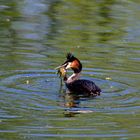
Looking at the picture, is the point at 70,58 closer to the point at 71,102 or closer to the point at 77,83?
the point at 77,83

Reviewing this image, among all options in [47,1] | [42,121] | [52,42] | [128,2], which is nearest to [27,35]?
[52,42]

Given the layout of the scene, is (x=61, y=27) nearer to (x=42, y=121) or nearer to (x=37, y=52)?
(x=37, y=52)

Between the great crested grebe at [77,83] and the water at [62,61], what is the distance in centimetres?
19

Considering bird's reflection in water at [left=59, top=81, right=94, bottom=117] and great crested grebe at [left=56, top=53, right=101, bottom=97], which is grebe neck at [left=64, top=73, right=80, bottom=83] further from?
bird's reflection in water at [left=59, top=81, right=94, bottom=117]

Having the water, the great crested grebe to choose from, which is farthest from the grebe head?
the water

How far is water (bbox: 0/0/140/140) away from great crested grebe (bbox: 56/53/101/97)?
0.62 ft

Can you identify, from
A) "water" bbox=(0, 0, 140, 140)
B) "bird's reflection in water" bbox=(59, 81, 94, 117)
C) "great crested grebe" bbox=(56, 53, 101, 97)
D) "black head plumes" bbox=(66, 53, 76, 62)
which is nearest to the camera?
"water" bbox=(0, 0, 140, 140)

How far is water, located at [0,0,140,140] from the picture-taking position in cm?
1027

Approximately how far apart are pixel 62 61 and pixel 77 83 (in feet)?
5.72

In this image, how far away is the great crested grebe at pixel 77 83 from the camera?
40.0 ft

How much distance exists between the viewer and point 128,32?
17.2m

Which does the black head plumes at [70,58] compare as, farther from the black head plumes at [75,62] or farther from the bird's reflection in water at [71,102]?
the bird's reflection in water at [71,102]

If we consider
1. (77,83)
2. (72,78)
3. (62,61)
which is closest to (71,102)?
(77,83)

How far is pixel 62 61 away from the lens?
14211 millimetres
